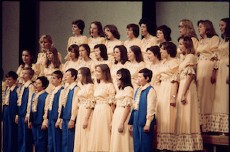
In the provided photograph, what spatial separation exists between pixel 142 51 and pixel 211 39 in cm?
91

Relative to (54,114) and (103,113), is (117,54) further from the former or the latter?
(54,114)

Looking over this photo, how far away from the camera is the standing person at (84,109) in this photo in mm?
7859

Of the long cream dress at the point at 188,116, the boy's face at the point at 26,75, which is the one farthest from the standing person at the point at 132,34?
the boy's face at the point at 26,75

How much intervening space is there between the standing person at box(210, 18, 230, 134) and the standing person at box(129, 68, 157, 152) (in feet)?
2.44

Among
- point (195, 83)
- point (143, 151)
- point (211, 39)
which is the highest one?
point (211, 39)

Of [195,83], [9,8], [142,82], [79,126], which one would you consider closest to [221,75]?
[195,83]

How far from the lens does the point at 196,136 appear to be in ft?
24.0

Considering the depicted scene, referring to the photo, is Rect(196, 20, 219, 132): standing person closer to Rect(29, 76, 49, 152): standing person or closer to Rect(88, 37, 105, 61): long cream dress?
Rect(88, 37, 105, 61): long cream dress

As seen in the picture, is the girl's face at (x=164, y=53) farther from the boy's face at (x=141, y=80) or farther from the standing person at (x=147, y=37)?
the standing person at (x=147, y=37)

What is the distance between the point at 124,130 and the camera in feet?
24.5

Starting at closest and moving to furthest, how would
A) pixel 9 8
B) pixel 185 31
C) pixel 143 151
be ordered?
1. pixel 143 151
2. pixel 185 31
3. pixel 9 8

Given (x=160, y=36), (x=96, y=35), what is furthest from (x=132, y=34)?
(x=96, y=35)

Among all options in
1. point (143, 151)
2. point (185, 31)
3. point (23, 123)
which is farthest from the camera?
point (23, 123)

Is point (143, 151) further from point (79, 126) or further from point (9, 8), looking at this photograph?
point (9, 8)
